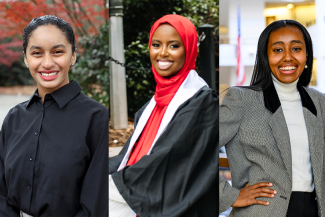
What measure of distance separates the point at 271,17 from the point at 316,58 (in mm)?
399

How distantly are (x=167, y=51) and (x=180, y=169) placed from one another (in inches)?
28.6

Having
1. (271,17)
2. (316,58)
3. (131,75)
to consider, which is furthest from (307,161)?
(131,75)

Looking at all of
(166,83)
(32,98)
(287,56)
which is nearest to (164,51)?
(166,83)

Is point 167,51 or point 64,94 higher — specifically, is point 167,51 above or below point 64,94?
above

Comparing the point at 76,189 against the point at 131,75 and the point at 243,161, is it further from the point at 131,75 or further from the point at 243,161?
the point at 243,161

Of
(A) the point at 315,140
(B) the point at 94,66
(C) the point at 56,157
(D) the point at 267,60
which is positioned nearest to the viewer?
(C) the point at 56,157

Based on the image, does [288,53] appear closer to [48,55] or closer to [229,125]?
[229,125]

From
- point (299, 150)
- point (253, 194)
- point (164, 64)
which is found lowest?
point (253, 194)

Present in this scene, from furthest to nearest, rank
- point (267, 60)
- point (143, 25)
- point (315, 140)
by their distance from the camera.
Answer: point (143, 25)
point (267, 60)
point (315, 140)

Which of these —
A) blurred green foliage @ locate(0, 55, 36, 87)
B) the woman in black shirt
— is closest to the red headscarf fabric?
the woman in black shirt

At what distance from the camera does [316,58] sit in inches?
73.8

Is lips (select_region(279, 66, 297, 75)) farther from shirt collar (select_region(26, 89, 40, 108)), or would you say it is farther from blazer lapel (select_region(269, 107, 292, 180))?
shirt collar (select_region(26, 89, 40, 108))

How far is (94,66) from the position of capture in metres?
2.11

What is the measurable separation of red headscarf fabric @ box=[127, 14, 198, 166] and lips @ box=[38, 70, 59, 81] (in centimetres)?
60
